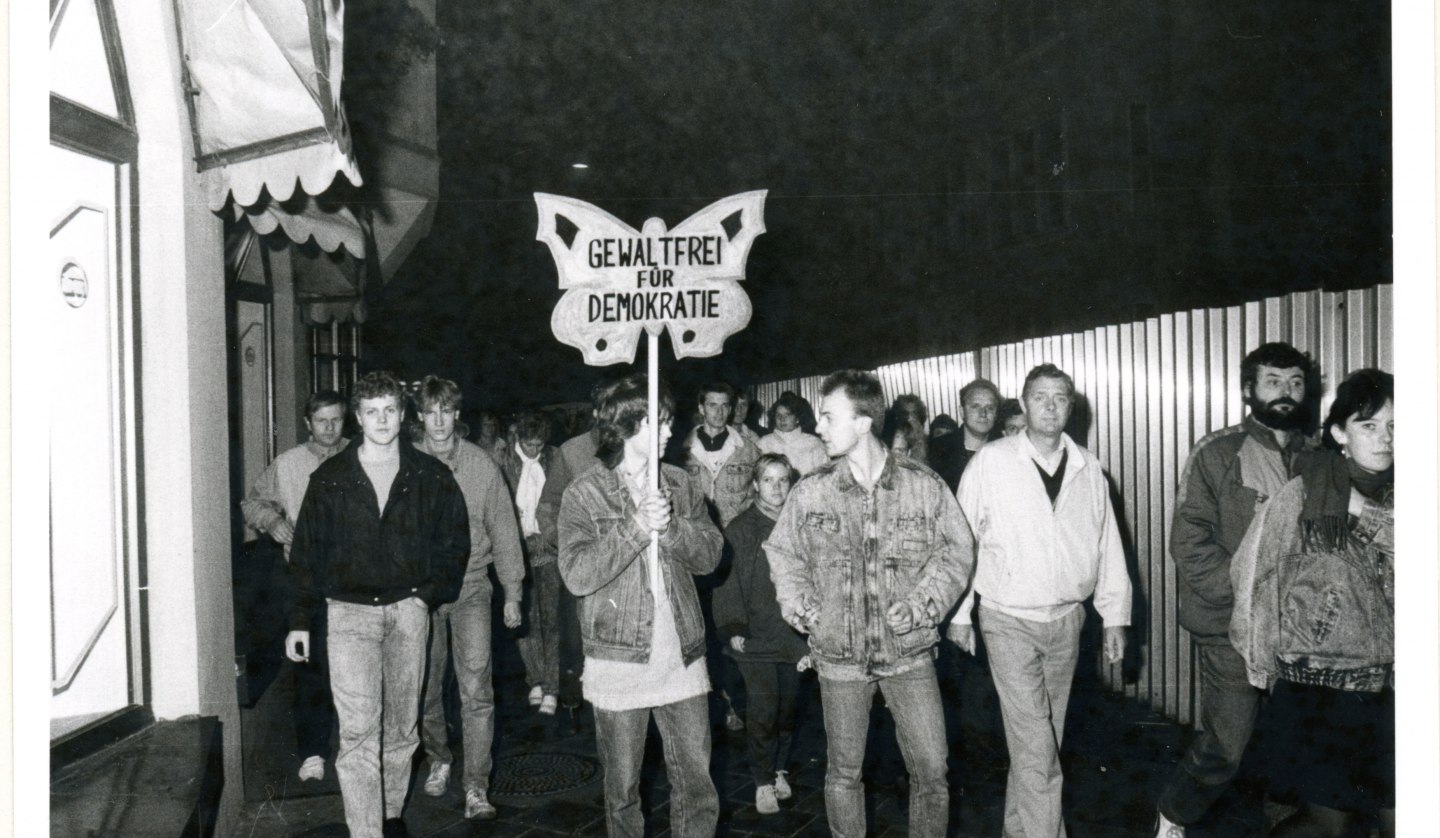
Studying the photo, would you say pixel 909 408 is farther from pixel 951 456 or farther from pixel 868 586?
pixel 868 586

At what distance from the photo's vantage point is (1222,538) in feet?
14.8

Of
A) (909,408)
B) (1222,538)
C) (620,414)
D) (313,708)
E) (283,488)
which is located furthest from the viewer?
(909,408)

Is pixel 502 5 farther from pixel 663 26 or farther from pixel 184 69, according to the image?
pixel 184 69

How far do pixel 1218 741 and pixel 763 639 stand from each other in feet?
6.57

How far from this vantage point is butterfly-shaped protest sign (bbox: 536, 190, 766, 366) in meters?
4.53

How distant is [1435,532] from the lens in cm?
339

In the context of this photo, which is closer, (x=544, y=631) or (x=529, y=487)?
(x=544, y=631)

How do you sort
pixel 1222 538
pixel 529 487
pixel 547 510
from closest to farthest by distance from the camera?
pixel 1222 538, pixel 547 510, pixel 529 487

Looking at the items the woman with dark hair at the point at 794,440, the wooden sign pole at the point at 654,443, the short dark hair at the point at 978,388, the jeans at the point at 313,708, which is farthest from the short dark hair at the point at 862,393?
the jeans at the point at 313,708

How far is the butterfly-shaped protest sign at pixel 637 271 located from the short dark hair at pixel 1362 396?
2378 mm

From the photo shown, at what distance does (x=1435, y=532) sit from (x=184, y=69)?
5060 millimetres

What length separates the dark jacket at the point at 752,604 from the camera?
497 cm

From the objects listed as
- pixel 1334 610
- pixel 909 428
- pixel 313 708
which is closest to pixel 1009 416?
pixel 909 428

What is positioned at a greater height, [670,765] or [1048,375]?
[1048,375]
